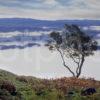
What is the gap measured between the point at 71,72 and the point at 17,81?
76.8ft

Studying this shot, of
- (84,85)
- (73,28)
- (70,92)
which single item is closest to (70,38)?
(73,28)

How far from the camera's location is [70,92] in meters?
42.4

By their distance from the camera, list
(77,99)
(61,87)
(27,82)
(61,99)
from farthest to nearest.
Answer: (27,82), (61,87), (61,99), (77,99)

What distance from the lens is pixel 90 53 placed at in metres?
70.9

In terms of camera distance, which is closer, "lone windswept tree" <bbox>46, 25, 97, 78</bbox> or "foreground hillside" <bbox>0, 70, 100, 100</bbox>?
"foreground hillside" <bbox>0, 70, 100, 100</bbox>

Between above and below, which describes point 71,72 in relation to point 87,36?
below

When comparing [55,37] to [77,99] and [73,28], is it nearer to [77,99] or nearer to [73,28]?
[73,28]

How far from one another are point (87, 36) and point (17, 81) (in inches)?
909

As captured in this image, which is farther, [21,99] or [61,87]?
[61,87]

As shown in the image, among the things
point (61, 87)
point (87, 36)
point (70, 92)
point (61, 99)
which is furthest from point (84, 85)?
point (87, 36)

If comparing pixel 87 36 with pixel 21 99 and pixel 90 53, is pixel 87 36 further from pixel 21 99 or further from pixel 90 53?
pixel 21 99

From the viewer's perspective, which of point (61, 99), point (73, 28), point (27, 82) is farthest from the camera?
point (73, 28)

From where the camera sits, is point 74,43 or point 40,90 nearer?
point 40,90

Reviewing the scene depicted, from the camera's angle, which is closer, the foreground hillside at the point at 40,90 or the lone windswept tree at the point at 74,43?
the foreground hillside at the point at 40,90
